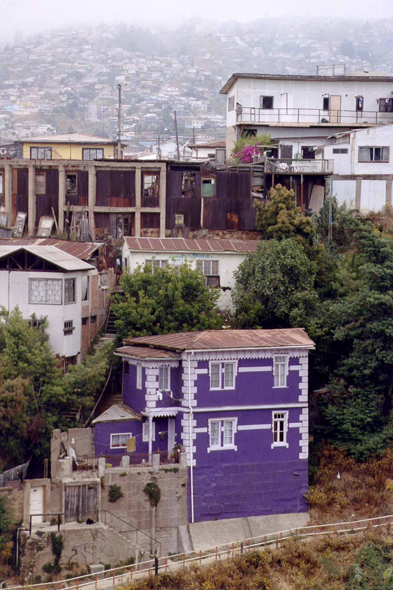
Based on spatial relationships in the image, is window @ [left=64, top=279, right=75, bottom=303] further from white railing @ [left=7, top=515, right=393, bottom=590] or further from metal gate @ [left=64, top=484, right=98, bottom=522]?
white railing @ [left=7, top=515, right=393, bottom=590]

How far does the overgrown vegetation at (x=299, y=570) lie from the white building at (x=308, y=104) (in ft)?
107

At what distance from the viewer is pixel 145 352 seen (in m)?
35.3

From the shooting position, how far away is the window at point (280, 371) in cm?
3516

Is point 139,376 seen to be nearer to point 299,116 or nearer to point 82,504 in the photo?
point 82,504

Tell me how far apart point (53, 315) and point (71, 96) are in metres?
152

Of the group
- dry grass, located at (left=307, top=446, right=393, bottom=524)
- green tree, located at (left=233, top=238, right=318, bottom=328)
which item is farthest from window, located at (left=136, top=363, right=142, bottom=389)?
dry grass, located at (left=307, top=446, right=393, bottom=524)

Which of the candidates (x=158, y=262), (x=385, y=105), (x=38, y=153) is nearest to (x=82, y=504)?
(x=158, y=262)

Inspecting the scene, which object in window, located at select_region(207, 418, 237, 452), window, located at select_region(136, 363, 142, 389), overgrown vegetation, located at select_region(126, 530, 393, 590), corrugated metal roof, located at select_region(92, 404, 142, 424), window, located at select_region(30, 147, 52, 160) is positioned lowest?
overgrown vegetation, located at select_region(126, 530, 393, 590)

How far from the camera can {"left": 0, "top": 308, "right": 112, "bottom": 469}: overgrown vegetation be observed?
3453 cm

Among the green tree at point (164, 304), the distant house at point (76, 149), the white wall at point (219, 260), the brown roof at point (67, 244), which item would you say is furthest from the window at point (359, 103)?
the green tree at point (164, 304)

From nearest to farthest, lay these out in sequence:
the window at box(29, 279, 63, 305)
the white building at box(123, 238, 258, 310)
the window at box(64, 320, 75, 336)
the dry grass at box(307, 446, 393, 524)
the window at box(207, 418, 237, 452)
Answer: the window at box(207, 418, 237, 452) < the dry grass at box(307, 446, 393, 524) < the window at box(29, 279, 63, 305) < the window at box(64, 320, 75, 336) < the white building at box(123, 238, 258, 310)

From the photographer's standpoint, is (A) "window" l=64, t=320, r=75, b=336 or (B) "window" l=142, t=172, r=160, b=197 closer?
(A) "window" l=64, t=320, r=75, b=336

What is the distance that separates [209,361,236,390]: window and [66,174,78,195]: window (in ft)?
66.5

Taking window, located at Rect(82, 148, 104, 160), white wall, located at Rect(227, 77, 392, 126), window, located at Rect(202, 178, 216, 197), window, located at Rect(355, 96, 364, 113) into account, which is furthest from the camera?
window, located at Rect(82, 148, 104, 160)
